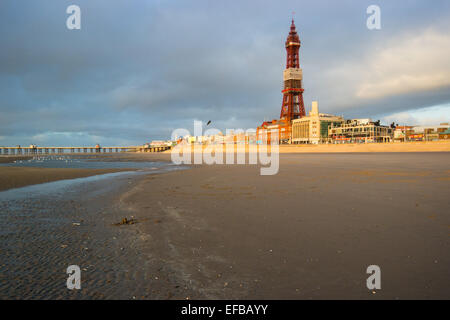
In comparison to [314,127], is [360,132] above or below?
below

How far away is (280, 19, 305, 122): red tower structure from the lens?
139500mm

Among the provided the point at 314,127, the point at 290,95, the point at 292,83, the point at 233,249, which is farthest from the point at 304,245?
the point at 290,95

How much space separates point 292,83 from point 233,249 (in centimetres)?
14786

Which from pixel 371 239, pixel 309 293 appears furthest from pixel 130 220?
pixel 371 239

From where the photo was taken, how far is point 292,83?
457 feet

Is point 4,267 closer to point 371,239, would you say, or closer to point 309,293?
point 309,293

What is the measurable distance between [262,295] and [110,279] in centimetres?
203

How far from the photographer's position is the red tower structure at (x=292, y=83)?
140 metres

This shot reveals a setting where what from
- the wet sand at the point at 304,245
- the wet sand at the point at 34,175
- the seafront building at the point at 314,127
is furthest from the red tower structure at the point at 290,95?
the wet sand at the point at 304,245

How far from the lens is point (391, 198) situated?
25.6ft

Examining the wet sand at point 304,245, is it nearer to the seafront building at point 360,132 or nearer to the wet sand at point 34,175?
the wet sand at point 34,175

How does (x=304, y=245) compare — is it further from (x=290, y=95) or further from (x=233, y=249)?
(x=290, y=95)

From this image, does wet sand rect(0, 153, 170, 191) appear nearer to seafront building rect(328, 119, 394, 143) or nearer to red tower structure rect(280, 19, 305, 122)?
seafront building rect(328, 119, 394, 143)

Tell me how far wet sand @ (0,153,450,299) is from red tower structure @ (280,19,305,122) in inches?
5449
